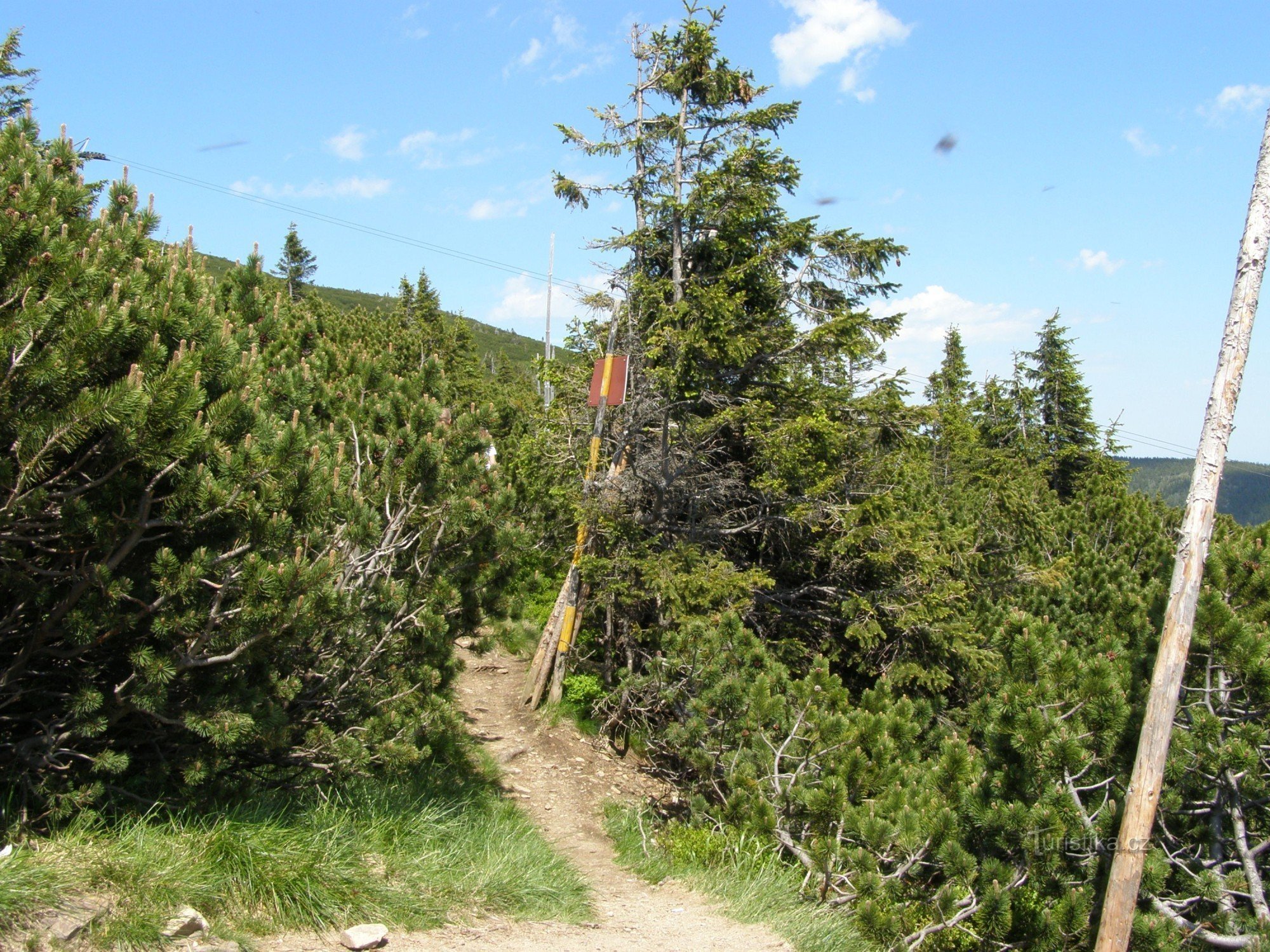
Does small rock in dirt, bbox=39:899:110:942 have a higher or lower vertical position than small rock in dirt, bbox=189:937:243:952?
higher

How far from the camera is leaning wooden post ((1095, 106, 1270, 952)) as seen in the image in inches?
221

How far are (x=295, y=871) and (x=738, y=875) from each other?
3.77m

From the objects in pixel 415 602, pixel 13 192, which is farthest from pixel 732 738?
pixel 13 192

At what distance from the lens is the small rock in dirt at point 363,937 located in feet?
14.4

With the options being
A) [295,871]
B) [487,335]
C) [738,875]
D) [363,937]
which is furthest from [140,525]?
[487,335]

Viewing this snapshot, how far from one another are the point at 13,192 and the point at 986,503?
489 inches

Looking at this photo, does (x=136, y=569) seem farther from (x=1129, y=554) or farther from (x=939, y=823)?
(x=1129, y=554)

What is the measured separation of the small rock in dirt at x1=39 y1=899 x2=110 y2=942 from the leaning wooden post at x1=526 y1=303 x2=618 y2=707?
7659 mm

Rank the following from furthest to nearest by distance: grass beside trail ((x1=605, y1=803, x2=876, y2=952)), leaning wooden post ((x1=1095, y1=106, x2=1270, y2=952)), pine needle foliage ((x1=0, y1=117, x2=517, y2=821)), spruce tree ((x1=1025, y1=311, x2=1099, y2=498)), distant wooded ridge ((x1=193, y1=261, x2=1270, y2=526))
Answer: distant wooded ridge ((x1=193, y1=261, x2=1270, y2=526))
spruce tree ((x1=1025, y1=311, x2=1099, y2=498))
grass beside trail ((x1=605, y1=803, x2=876, y2=952))
leaning wooden post ((x1=1095, y1=106, x2=1270, y2=952))
pine needle foliage ((x1=0, y1=117, x2=517, y2=821))

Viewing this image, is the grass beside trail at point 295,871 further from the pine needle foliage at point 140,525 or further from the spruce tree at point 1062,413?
the spruce tree at point 1062,413

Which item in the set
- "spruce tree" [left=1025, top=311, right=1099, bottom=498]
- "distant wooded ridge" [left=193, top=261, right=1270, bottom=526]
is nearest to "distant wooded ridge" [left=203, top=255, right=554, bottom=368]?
"distant wooded ridge" [left=193, top=261, right=1270, bottom=526]

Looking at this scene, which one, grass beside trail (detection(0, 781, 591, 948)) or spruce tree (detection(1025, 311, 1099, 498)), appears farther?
spruce tree (detection(1025, 311, 1099, 498))

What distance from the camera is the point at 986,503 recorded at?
1330 cm

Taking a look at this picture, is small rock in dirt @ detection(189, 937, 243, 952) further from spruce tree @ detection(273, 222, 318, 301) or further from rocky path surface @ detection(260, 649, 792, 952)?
Result: spruce tree @ detection(273, 222, 318, 301)
